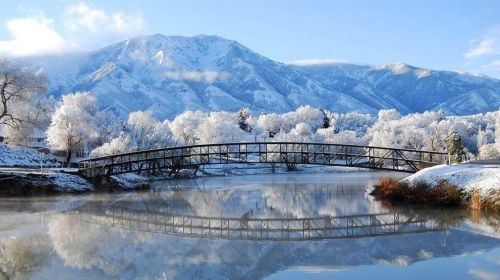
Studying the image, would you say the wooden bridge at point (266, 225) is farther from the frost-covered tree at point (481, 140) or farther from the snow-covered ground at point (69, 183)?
the frost-covered tree at point (481, 140)

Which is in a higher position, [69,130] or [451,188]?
[69,130]

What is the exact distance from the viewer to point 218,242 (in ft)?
68.1

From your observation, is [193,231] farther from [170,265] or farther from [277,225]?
[170,265]

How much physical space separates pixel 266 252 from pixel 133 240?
19.4 feet

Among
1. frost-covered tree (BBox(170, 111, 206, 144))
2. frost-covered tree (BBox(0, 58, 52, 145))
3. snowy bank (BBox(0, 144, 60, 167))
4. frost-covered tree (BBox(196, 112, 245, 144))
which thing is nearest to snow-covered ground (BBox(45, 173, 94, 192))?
frost-covered tree (BBox(0, 58, 52, 145))

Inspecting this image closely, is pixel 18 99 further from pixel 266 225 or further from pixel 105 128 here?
pixel 105 128

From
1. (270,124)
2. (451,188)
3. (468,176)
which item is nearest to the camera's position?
(451,188)

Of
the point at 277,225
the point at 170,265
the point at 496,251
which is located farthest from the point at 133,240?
the point at 496,251

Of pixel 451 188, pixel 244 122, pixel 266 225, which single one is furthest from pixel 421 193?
pixel 244 122

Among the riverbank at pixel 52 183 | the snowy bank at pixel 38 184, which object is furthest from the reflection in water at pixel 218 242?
the riverbank at pixel 52 183

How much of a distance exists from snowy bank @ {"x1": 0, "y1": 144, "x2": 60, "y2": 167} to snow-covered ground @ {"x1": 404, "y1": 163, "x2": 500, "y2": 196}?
1692 inches

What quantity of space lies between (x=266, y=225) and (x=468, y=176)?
15.6 meters

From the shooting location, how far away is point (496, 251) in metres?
17.6

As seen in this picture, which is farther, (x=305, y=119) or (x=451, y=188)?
(x=305, y=119)
